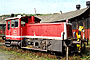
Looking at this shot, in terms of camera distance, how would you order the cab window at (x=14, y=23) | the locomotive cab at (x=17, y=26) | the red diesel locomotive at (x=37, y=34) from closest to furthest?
the red diesel locomotive at (x=37, y=34), the locomotive cab at (x=17, y=26), the cab window at (x=14, y=23)

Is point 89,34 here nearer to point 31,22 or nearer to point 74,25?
point 74,25

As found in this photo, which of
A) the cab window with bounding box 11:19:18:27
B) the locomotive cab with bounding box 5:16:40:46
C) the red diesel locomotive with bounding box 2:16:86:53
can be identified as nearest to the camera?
the red diesel locomotive with bounding box 2:16:86:53

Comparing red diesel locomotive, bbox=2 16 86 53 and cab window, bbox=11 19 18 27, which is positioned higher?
cab window, bbox=11 19 18 27

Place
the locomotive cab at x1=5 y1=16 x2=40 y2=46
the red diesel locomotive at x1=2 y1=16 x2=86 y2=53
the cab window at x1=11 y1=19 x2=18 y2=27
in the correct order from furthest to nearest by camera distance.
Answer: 1. the cab window at x1=11 y1=19 x2=18 y2=27
2. the locomotive cab at x1=5 y1=16 x2=40 y2=46
3. the red diesel locomotive at x1=2 y1=16 x2=86 y2=53

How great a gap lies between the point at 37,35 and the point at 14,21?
263cm

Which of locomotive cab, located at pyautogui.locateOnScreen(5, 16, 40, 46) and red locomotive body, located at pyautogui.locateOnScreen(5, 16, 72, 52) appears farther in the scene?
locomotive cab, located at pyautogui.locateOnScreen(5, 16, 40, 46)

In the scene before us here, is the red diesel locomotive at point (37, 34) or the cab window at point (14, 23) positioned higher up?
the cab window at point (14, 23)

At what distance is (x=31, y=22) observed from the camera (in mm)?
11008

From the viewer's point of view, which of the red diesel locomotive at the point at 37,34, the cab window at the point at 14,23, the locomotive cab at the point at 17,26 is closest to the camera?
the red diesel locomotive at the point at 37,34

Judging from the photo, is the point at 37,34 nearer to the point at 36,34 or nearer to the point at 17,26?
the point at 36,34

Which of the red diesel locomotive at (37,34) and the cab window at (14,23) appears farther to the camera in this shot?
the cab window at (14,23)

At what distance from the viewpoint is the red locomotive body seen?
8.79m

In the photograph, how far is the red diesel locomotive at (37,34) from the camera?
8.77 m

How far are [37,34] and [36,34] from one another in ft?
0.36
